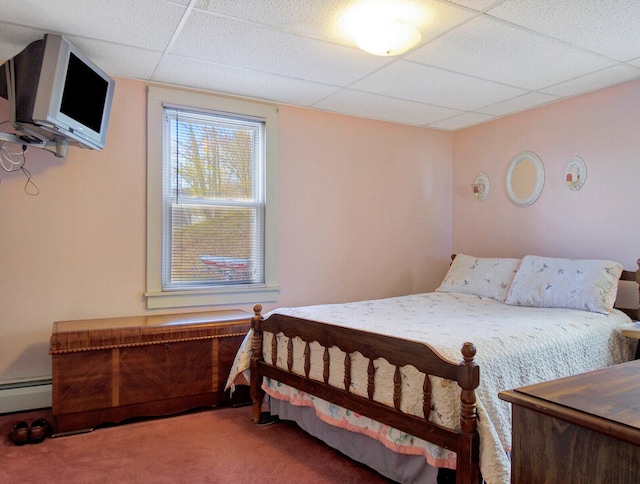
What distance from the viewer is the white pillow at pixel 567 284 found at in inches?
116

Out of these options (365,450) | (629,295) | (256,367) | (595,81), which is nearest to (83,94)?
(256,367)

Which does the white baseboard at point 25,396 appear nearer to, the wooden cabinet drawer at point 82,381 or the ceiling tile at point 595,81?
the wooden cabinet drawer at point 82,381

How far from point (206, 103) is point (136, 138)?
1.87ft

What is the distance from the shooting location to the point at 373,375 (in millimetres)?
2123

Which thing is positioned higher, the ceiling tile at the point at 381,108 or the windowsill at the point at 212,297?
the ceiling tile at the point at 381,108

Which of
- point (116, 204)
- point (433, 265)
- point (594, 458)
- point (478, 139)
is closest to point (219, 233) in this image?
point (116, 204)

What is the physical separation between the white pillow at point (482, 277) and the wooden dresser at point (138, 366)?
178 cm

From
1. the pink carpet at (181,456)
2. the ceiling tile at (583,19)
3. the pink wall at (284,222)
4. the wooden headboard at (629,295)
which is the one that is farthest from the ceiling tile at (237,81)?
the wooden headboard at (629,295)

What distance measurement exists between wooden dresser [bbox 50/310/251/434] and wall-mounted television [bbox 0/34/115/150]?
1.13 metres

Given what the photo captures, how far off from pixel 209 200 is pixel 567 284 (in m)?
2.55

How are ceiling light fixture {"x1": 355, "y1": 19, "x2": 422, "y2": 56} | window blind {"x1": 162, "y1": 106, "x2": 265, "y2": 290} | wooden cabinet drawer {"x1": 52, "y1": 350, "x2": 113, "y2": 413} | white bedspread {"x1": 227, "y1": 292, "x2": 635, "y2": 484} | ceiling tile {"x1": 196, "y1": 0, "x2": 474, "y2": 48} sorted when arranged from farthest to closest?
window blind {"x1": 162, "y1": 106, "x2": 265, "y2": 290} < wooden cabinet drawer {"x1": 52, "y1": 350, "x2": 113, "y2": 413} < ceiling light fixture {"x1": 355, "y1": 19, "x2": 422, "y2": 56} < ceiling tile {"x1": 196, "y1": 0, "x2": 474, "y2": 48} < white bedspread {"x1": 227, "y1": 292, "x2": 635, "y2": 484}

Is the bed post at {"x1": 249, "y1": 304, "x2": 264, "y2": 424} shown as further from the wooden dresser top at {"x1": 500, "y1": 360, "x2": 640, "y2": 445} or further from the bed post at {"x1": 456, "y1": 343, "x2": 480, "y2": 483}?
the wooden dresser top at {"x1": 500, "y1": 360, "x2": 640, "y2": 445}

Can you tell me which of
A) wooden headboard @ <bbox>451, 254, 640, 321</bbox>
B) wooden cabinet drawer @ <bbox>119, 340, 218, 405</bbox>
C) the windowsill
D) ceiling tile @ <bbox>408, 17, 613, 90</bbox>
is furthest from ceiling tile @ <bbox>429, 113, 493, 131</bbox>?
wooden cabinet drawer @ <bbox>119, 340, 218, 405</bbox>

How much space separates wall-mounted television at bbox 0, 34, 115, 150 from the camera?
2.37 m
